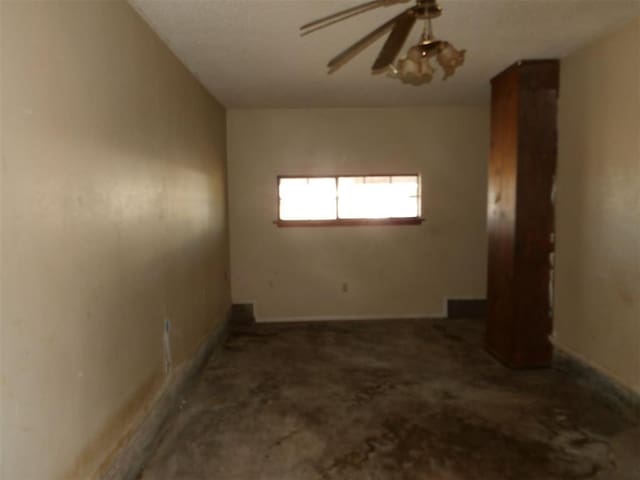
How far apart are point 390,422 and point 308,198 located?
3.06 meters

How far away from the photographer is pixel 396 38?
169 cm

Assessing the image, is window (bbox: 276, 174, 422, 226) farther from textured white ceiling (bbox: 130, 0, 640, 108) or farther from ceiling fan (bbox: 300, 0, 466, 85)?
ceiling fan (bbox: 300, 0, 466, 85)

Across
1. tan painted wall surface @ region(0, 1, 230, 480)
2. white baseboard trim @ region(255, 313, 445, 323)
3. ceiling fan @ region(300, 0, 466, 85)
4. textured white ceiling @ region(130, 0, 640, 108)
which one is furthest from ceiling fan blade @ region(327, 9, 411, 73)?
white baseboard trim @ region(255, 313, 445, 323)

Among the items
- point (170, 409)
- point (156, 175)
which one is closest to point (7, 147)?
point (156, 175)

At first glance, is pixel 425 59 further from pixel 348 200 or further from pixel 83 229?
pixel 348 200

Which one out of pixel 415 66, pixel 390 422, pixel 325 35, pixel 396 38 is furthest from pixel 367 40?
pixel 390 422

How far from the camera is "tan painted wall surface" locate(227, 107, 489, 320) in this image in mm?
5145

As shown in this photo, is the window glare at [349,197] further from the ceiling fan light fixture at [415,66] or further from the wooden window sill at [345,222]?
the ceiling fan light fixture at [415,66]

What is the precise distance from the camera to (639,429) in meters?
2.62

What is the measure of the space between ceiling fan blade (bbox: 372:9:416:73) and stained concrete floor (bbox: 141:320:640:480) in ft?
6.54

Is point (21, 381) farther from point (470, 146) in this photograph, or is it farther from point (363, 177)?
point (470, 146)

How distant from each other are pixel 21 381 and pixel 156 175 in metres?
1.60

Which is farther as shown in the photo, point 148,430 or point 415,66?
point 148,430

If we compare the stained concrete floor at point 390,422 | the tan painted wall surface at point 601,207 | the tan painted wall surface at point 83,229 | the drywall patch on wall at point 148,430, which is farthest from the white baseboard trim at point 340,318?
the tan painted wall surface at point 83,229
